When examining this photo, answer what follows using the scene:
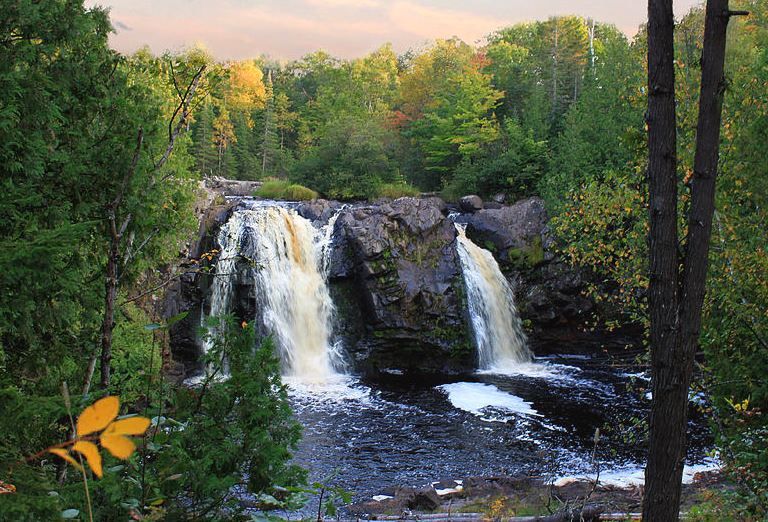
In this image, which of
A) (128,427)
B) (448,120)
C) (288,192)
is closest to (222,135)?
(288,192)

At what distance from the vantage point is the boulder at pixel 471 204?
22.4 m

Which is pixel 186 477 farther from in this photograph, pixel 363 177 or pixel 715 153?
pixel 363 177

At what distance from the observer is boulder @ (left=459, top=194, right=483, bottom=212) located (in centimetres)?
2238

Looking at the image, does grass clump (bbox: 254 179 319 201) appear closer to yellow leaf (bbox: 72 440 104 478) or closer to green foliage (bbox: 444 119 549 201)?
green foliage (bbox: 444 119 549 201)

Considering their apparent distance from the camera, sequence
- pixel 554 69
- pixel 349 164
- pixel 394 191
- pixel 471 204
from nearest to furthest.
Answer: pixel 471 204
pixel 394 191
pixel 349 164
pixel 554 69

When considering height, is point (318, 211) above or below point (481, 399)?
above

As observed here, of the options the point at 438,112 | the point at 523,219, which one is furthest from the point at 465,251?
the point at 438,112

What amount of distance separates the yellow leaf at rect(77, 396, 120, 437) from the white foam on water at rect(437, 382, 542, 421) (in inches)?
520

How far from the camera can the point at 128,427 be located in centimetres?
91

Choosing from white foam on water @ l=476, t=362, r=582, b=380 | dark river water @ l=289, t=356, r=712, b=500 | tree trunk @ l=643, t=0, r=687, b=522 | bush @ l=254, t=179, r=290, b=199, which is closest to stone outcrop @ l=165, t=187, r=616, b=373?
white foam on water @ l=476, t=362, r=582, b=380

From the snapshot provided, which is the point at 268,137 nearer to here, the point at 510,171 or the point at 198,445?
the point at 510,171

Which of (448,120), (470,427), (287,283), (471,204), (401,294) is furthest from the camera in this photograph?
(448,120)

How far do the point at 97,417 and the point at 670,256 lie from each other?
314 cm

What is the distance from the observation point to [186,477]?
116 inches
